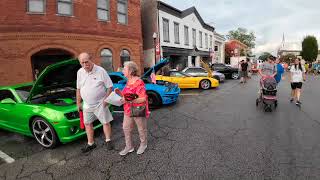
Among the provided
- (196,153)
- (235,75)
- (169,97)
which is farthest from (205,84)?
(196,153)

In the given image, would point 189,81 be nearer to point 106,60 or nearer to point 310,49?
point 106,60

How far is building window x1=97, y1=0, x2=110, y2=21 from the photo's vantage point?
50.9 ft

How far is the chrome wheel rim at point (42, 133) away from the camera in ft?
15.0

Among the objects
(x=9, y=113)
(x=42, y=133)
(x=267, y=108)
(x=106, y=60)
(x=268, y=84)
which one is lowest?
(x=42, y=133)

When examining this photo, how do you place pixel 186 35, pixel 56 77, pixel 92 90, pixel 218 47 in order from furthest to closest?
pixel 218 47 < pixel 186 35 < pixel 56 77 < pixel 92 90

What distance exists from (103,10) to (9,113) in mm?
12268

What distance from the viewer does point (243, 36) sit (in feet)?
267

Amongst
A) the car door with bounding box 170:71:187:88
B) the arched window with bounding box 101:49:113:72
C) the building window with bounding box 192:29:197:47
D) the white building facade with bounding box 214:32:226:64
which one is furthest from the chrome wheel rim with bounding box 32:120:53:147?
the white building facade with bounding box 214:32:226:64

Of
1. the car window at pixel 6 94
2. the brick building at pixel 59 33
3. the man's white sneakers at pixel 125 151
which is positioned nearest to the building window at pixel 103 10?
the brick building at pixel 59 33

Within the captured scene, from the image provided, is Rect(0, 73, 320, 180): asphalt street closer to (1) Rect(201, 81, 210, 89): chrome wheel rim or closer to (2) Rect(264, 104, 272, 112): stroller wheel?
(2) Rect(264, 104, 272, 112): stroller wheel

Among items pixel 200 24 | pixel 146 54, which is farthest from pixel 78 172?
pixel 200 24

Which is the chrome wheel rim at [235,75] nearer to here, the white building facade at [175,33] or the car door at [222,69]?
the car door at [222,69]

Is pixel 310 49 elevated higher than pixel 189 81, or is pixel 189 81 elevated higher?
pixel 310 49

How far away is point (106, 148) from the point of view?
14.5ft
